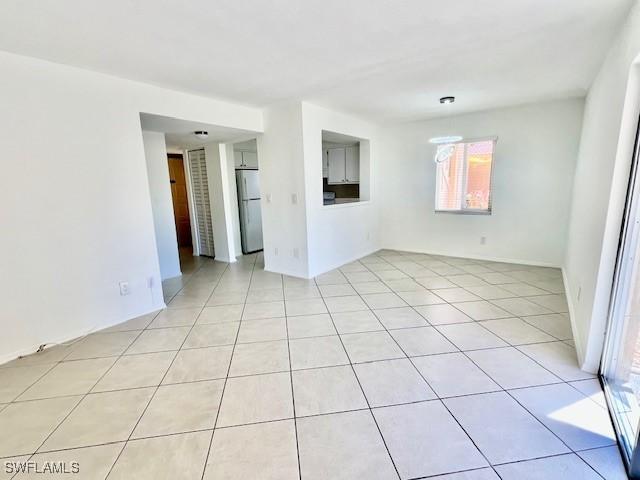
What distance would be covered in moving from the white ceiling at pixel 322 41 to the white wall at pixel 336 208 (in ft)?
2.81

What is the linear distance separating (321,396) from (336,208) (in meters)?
3.08

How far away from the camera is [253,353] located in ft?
7.66

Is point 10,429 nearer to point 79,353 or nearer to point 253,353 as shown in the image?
point 79,353

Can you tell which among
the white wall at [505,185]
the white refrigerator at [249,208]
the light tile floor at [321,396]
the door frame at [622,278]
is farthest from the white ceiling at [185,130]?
the door frame at [622,278]

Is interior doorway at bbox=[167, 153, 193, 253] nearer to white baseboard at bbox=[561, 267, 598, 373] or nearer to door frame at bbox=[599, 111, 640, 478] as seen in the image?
white baseboard at bbox=[561, 267, 598, 373]

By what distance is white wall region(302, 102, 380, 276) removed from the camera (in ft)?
13.0

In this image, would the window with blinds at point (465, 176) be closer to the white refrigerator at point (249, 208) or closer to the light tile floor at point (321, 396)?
the light tile floor at point (321, 396)

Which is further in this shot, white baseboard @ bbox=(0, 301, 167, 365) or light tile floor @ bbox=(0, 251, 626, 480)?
white baseboard @ bbox=(0, 301, 167, 365)

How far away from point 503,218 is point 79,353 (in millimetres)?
5321

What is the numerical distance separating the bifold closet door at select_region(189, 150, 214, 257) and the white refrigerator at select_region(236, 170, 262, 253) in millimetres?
559

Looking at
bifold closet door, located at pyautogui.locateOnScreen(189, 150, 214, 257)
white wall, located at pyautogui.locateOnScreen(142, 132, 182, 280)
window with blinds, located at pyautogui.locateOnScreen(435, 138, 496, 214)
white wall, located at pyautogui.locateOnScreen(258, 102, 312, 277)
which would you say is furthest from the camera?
bifold closet door, located at pyautogui.locateOnScreen(189, 150, 214, 257)

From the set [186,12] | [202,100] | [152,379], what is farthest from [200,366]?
[202,100]

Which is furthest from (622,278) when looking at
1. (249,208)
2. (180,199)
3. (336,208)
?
(180,199)

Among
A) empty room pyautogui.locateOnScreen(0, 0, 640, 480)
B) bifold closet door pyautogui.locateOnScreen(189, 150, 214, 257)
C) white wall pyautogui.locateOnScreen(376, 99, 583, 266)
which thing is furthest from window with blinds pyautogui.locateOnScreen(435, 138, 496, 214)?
bifold closet door pyautogui.locateOnScreen(189, 150, 214, 257)
